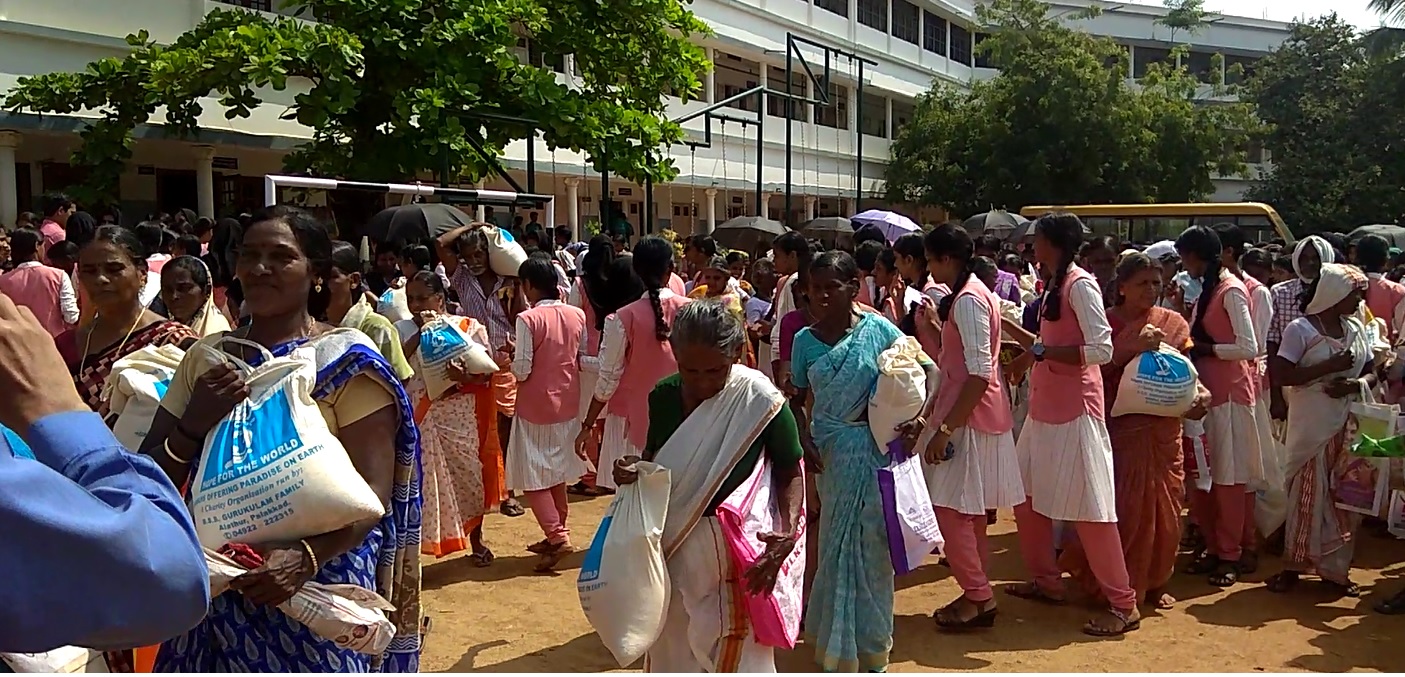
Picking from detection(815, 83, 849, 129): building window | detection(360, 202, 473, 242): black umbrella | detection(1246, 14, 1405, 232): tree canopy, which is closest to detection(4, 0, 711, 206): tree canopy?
detection(360, 202, 473, 242): black umbrella

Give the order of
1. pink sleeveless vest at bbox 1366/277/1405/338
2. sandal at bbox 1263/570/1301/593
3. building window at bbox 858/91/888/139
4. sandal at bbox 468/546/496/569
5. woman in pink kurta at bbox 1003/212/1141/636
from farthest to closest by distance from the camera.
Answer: building window at bbox 858/91/888/139, pink sleeveless vest at bbox 1366/277/1405/338, sandal at bbox 468/546/496/569, sandal at bbox 1263/570/1301/593, woman in pink kurta at bbox 1003/212/1141/636

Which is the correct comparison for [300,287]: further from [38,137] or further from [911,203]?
[911,203]

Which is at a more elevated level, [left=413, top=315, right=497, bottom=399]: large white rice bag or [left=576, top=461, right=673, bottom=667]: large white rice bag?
[left=413, top=315, right=497, bottom=399]: large white rice bag

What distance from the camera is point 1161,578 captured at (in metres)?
5.55

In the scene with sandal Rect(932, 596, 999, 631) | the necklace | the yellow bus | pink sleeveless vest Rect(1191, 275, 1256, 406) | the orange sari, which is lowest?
sandal Rect(932, 596, 999, 631)

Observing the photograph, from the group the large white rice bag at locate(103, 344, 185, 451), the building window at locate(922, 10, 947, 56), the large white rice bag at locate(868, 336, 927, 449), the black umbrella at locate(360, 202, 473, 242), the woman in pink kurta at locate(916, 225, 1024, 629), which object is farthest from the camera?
the building window at locate(922, 10, 947, 56)

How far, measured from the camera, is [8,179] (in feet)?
42.0

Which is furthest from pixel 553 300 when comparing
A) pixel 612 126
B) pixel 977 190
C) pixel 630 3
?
pixel 977 190

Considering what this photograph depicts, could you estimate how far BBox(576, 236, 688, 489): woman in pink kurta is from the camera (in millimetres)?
6113

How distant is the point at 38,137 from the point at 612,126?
7093mm

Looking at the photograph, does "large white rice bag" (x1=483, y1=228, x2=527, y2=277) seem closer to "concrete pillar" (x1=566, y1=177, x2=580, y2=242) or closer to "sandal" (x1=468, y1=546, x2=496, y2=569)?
"sandal" (x1=468, y1=546, x2=496, y2=569)

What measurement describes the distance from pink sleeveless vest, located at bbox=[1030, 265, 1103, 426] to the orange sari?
26 cm

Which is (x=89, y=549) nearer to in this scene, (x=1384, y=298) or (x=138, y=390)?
(x=138, y=390)

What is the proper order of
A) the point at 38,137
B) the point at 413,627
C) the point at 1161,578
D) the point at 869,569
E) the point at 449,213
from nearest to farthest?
the point at 413,627, the point at 869,569, the point at 1161,578, the point at 449,213, the point at 38,137
